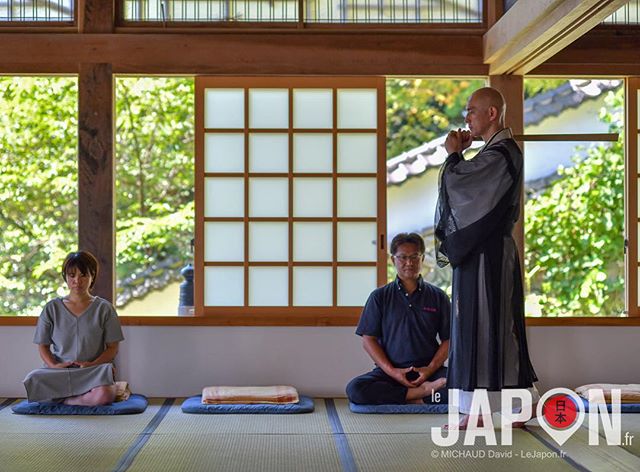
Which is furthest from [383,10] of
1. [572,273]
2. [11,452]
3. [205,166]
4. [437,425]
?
[572,273]

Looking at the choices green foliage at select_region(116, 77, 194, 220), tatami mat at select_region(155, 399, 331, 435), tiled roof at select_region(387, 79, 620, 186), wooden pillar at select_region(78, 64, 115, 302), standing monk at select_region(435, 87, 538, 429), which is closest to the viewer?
standing monk at select_region(435, 87, 538, 429)

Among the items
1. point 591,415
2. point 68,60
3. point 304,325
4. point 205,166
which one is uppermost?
point 68,60

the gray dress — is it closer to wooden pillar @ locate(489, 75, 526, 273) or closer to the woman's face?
the woman's face

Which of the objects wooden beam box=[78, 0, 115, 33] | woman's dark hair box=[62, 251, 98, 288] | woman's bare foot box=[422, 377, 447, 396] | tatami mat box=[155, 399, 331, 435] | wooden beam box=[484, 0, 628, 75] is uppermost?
wooden beam box=[78, 0, 115, 33]

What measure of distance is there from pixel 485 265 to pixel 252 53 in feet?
6.93

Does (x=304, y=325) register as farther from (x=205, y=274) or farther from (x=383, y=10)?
(x=383, y=10)

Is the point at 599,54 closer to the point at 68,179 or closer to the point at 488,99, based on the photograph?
the point at 488,99

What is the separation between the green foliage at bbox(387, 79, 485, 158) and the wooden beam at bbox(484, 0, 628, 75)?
5111 mm

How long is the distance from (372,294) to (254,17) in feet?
5.86

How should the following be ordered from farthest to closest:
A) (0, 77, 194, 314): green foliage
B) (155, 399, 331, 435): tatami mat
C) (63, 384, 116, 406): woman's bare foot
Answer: (0, 77, 194, 314): green foliage → (63, 384, 116, 406): woman's bare foot → (155, 399, 331, 435): tatami mat

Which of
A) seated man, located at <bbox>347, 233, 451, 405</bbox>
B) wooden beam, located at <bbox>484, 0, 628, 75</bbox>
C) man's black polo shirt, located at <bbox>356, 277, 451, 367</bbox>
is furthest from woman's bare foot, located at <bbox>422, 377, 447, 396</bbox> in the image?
wooden beam, located at <bbox>484, 0, 628, 75</bbox>

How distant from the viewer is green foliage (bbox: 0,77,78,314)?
31.9ft

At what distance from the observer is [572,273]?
30.1 feet

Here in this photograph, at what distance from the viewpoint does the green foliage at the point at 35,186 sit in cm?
971
